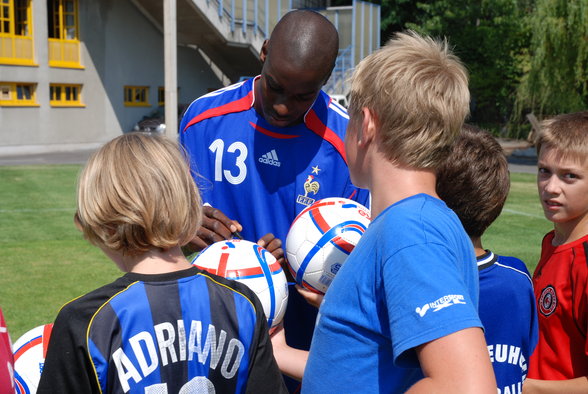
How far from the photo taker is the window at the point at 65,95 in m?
28.3

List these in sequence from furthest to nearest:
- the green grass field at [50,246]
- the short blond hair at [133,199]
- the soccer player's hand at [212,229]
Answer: the green grass field at [50,246] < the soccer player's hand at [212,229] < the short blond hair at [133,199]

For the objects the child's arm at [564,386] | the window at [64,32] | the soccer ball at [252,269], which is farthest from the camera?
the window at [64,32]

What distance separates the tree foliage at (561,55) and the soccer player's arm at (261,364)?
73.9 ft

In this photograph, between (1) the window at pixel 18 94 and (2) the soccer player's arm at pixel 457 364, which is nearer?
(2) the soccer player's arm at pixel 457 364

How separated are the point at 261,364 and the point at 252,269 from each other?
54 cm

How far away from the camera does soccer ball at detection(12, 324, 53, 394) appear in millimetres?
2709

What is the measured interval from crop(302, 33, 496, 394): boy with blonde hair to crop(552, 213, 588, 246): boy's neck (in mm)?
1599

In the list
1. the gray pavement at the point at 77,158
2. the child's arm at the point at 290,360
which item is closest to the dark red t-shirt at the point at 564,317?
the child's arm at the point at 290,360

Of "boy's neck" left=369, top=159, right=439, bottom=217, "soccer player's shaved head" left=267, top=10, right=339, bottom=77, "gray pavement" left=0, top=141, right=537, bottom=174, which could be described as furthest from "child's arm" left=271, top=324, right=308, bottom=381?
"gray pavement" left=0, top=141, right=537, bottom=174

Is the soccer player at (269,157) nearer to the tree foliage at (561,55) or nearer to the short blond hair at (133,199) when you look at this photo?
the short blond hair at (133,199)

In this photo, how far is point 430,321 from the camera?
1519 mm

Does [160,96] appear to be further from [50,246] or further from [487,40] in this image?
[50,246]

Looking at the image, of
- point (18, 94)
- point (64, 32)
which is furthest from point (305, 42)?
point (64, 32)

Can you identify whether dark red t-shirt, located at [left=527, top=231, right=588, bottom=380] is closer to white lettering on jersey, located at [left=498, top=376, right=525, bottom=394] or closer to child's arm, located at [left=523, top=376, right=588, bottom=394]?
child's arm, located at [left=523, top=376, right=588, bottom=394]
